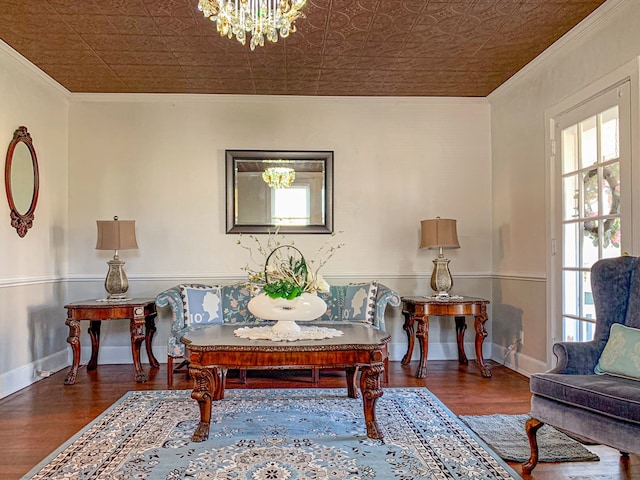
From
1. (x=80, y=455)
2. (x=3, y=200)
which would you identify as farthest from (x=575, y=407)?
(x=3, y=200)

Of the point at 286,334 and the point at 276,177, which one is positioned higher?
the point at 276,177

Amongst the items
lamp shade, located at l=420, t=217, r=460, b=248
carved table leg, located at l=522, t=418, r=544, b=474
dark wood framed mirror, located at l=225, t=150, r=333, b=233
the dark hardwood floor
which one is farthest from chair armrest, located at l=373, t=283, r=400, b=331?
carved table leg, located at l=522, t=418, r=544, b=474

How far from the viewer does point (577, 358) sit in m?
2.55

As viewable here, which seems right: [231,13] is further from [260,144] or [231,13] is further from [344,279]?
[344,279]

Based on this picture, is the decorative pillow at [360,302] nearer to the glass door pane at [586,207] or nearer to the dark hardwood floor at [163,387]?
the dark hardwood floor at [163,387]

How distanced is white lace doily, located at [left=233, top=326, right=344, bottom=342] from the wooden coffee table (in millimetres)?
69

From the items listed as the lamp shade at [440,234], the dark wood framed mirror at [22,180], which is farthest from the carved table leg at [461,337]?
the dark wood framed mirror at [22,180]

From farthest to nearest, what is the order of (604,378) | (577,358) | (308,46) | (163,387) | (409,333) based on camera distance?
(409,333), (163,387), (308,46), (577,358), (604,378)

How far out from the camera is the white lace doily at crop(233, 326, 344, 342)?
294 centimetres

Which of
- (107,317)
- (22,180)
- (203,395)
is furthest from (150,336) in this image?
(203,395)

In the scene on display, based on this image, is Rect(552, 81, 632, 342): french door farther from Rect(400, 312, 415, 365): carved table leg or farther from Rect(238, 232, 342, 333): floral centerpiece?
Rect(238, 232, 342, 333): floral centerpiece

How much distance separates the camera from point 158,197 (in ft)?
16.5

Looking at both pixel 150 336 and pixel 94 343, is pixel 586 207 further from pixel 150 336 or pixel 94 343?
pixel 94 343

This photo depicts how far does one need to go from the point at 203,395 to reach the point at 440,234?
2678 mm
